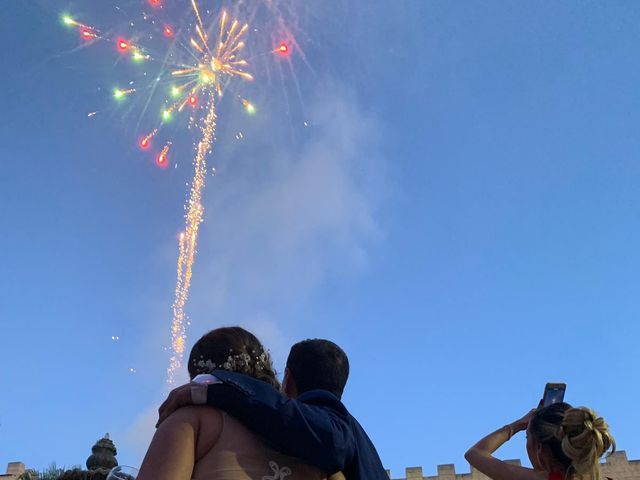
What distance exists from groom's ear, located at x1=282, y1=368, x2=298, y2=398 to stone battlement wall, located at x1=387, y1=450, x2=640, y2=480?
1816 centimetres

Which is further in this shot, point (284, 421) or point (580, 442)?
point (580, 442)

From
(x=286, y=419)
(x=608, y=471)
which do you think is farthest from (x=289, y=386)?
(x=608, y=471)

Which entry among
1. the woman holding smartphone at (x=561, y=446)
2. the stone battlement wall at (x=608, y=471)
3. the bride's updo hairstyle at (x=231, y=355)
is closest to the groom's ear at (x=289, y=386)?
the bride's updo hairstyle at (x=231, y=355)

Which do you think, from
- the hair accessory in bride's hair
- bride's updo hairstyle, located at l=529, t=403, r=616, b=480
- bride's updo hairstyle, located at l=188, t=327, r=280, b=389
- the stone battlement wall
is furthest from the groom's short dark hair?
the stone battlement wall

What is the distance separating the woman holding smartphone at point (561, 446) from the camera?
315 centimetres

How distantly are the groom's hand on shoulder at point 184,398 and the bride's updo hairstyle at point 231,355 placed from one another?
0.24 m

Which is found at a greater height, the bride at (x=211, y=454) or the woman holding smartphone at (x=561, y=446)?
the woman holding smartphone at (x=561, y=446)

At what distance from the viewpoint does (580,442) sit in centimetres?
315

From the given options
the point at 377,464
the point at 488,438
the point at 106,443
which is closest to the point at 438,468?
the point at 106,443

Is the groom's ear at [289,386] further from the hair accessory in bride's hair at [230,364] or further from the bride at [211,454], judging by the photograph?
the bride at [211,454]

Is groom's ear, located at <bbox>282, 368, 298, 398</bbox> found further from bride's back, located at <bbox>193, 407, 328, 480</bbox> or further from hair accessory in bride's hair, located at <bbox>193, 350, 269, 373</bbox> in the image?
bride's back, located at <bbox>193, 407, 328, 480</bbox>

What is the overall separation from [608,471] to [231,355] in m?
21.2

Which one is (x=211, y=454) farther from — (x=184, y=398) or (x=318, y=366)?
(x=318, y=366)

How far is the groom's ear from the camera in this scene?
9.14 ft
